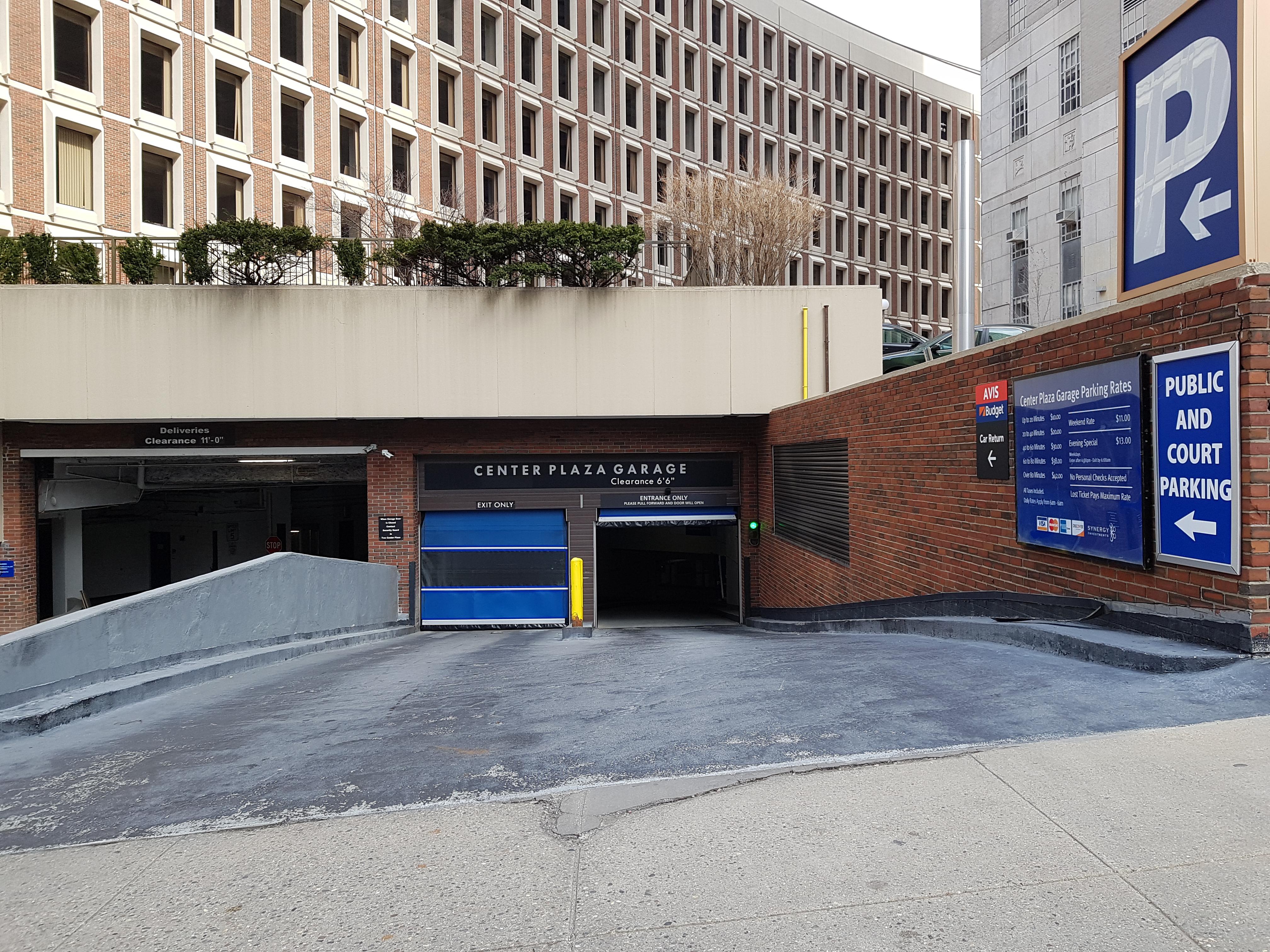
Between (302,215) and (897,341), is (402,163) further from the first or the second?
(897,341)

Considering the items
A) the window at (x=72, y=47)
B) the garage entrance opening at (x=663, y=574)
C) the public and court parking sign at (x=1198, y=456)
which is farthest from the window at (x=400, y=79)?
the public and court parking sign at (x=1198, y=456)

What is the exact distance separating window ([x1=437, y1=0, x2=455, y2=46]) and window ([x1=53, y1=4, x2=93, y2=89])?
14.6 meters

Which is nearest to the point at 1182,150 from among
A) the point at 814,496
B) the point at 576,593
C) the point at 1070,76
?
the point at 814,496

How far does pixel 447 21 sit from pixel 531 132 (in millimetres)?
5800

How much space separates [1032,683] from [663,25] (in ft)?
159

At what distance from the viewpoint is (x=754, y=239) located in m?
20.5

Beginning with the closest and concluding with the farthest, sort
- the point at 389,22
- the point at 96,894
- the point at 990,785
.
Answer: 1. the point at 96,894
2. the point at 990,785
3. the point at 389,22

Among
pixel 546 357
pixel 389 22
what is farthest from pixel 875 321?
pixel 389 22

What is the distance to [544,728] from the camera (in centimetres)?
598

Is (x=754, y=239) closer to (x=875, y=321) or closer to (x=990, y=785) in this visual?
(x=875, y=321)

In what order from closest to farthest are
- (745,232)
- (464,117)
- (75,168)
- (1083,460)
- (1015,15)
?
(1083,460) → (745,232) → (75,168) → (1015,15) → (464,117)

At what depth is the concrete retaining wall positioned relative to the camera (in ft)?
24.8

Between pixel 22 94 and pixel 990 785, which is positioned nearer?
pixel 990 785

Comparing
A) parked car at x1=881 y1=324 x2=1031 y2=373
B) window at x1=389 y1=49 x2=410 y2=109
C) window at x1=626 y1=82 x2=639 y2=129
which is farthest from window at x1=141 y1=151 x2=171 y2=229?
window at x1=626 y1=82 x2=639 y2=129
